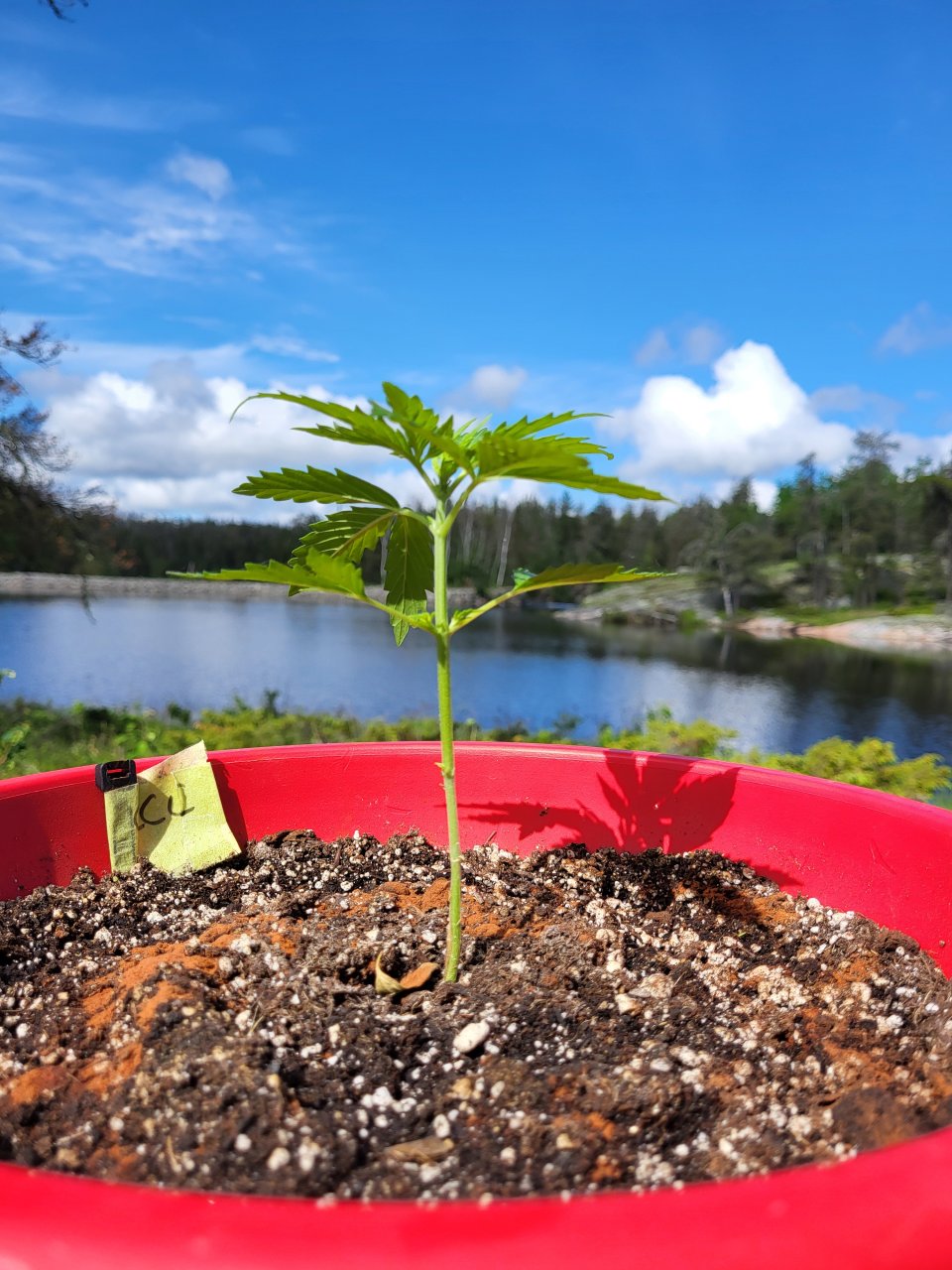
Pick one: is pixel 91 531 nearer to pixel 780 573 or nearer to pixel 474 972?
pixel 474 972

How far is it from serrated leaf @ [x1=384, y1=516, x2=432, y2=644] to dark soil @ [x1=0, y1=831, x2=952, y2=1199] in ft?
1.51

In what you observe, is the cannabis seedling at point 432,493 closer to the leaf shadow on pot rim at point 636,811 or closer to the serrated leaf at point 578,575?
the serrated leaf at point 578,575

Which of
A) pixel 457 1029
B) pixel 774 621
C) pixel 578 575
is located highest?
pixel 578 575

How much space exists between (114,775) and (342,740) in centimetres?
491

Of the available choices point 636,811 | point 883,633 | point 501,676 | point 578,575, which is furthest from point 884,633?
point 578,575

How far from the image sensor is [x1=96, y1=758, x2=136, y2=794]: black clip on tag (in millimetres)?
1317

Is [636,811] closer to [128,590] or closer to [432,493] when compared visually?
[432,493]

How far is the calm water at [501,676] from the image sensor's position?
13641 mm

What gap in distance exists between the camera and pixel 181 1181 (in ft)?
2.14

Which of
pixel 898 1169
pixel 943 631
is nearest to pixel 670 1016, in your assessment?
pixel 898 1169

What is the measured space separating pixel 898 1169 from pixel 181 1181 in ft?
1.76

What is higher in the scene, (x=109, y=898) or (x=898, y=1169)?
(x=898, y=1169)

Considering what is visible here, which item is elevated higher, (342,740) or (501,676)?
(342,740)

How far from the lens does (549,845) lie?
1466 millimetres
